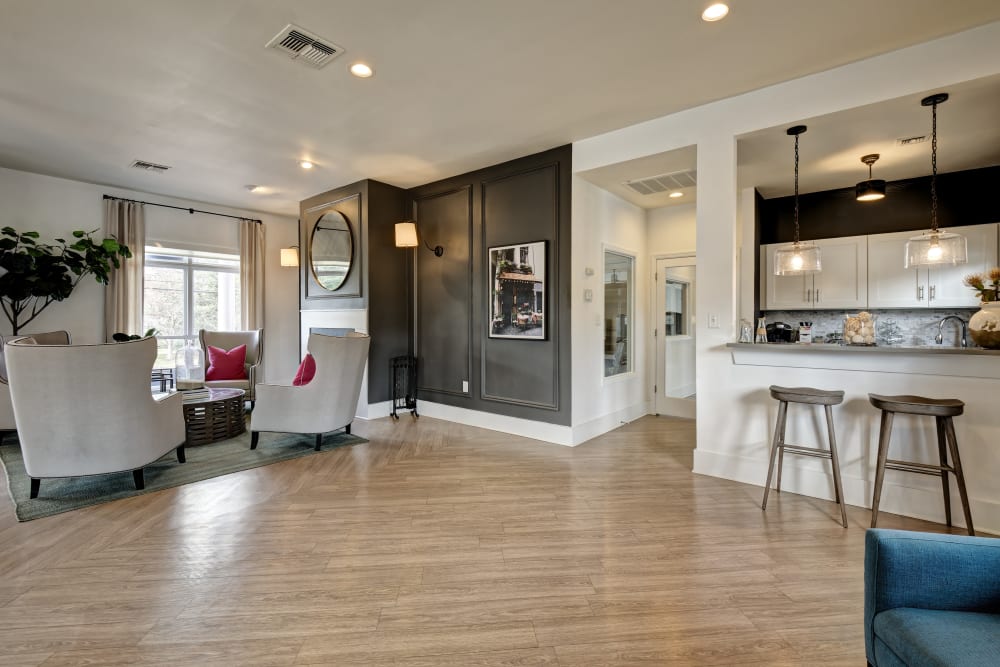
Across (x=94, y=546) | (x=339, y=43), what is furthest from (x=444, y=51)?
(x=94, y=546)

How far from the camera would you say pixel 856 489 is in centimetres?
296

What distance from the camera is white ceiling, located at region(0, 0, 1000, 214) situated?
2473 millimetres

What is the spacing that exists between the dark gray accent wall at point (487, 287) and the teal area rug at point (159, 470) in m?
1.47

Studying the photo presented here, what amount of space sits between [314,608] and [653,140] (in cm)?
400

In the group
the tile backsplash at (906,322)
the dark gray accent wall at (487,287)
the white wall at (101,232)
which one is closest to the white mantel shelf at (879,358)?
the dark gray accent wall at (487,287)

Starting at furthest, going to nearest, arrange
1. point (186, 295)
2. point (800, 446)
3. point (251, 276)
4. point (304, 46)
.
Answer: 1. point (251, 276)
2. point (186, 295)
3. point (800, 446)
4. point (304, 46)

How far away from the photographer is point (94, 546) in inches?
94.2

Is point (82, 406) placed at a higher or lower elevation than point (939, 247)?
lower

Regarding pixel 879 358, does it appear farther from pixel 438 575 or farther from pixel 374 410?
pixel 374 410

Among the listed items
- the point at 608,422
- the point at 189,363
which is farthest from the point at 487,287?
the point at 189,363

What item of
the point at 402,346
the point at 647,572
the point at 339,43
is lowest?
the point at 647,572

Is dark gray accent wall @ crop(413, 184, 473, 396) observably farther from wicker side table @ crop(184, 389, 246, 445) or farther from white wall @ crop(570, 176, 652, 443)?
wicker side table @ crop(184, 389, 246, 445)

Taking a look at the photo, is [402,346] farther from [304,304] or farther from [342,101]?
[342,101]

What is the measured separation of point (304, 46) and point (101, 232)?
15.5 ft
